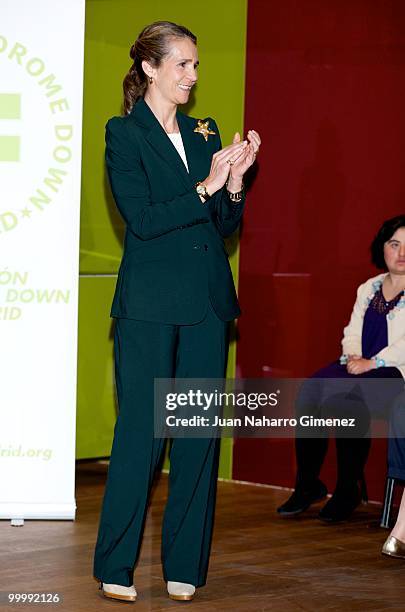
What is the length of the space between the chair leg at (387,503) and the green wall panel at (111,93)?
4.57ft

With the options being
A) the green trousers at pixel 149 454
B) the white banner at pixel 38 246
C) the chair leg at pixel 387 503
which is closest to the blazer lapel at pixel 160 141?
the green trousers at pixel 149 454

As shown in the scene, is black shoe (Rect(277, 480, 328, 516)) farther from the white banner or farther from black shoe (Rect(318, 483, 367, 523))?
the white banner

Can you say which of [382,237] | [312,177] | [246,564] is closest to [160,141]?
[246,564]

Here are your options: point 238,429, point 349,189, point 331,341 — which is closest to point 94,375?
point 238,429

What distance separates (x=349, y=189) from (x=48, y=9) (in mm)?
1535

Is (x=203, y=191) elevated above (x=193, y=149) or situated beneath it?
situated beneath

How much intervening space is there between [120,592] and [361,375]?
5.38 ft

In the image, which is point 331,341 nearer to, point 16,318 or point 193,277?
point 16,318

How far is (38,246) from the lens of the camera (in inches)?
160

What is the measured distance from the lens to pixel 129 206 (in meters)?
3.05

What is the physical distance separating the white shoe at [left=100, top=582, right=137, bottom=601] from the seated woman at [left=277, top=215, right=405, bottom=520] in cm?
137

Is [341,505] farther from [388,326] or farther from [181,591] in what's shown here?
[181,591]

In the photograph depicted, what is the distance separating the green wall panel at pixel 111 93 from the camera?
4.93 metres

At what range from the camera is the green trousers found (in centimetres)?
311
